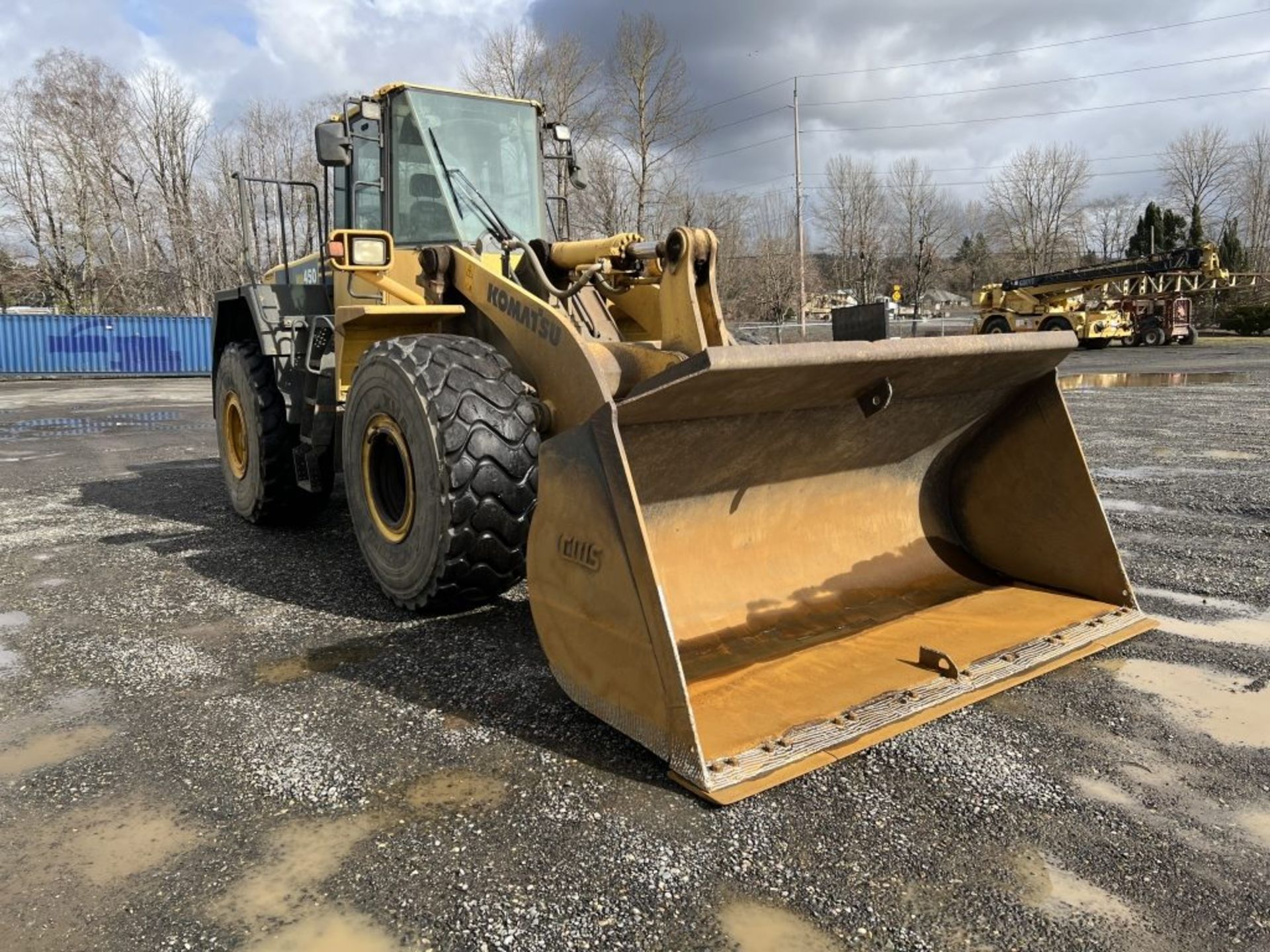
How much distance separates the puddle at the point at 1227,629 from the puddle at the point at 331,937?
3552 mm

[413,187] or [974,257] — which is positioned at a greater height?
[974,257]

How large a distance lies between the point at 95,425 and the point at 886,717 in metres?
14.7

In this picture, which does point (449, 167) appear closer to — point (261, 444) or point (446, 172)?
point (446, 172)

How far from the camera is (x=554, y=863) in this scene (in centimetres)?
245

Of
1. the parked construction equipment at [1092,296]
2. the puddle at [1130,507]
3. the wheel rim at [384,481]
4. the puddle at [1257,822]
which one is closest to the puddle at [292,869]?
the wheel rim at [384,481]

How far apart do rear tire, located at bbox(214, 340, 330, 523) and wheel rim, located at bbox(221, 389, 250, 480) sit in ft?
0.03

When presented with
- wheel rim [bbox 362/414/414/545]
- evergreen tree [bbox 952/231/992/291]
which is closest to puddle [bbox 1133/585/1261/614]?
wheel rim [bbox 362/414/414/545]

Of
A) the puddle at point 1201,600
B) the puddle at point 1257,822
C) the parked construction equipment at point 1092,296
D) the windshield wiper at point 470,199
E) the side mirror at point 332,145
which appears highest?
the parked construction equipment at point 1092,296

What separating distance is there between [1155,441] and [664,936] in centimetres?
964

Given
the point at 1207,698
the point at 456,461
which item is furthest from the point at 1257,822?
the point at 456,461

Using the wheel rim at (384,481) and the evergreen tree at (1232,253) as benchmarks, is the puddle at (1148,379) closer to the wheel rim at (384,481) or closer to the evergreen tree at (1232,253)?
the wheel rim at (384,481)

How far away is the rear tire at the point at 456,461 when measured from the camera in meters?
3.76

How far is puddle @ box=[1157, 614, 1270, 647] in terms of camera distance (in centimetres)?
400

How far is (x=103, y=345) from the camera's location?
93.4 feet
